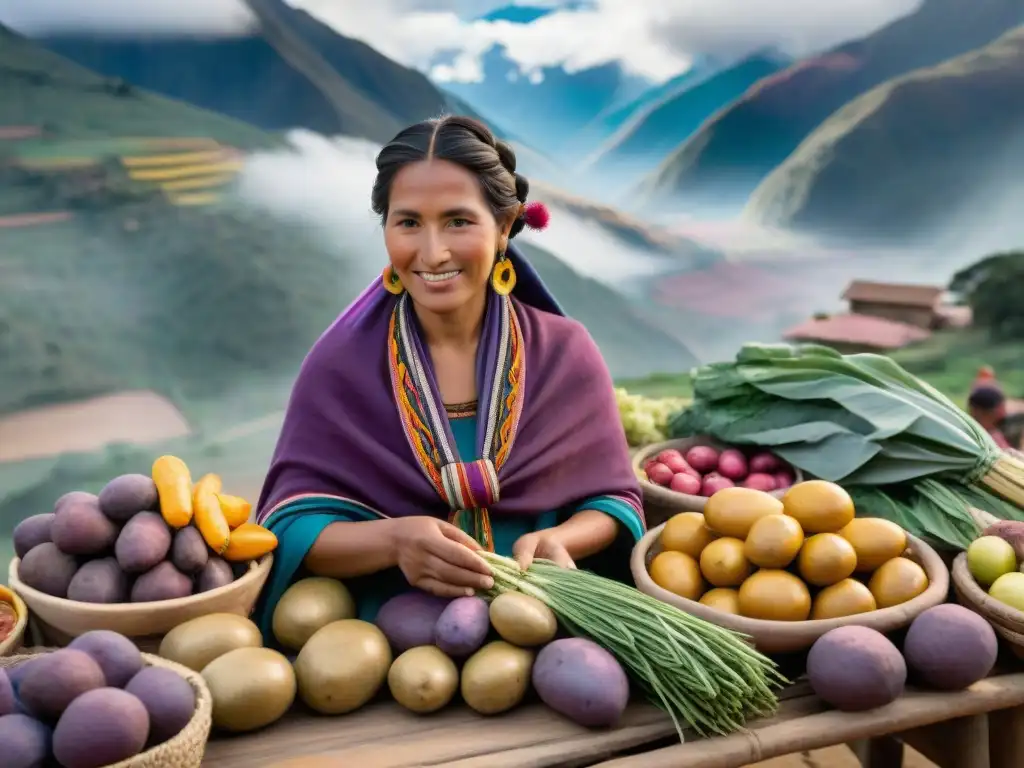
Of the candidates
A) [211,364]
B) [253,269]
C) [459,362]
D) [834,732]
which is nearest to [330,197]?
[253,269]

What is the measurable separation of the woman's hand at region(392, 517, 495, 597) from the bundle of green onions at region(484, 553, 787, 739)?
5 cm

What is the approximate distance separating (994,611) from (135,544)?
1.85 m

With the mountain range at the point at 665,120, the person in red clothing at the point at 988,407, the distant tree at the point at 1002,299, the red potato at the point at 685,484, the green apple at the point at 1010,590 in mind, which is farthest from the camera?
the mountain range at the point at 665,120

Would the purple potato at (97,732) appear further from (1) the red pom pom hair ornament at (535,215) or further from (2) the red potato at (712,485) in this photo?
(2) the red potato at (712,485)

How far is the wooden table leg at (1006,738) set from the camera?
218 centimetres

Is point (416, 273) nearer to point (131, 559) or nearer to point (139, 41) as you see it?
point (131, 559)

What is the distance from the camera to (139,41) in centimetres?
622

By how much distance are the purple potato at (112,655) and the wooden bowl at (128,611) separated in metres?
0.27

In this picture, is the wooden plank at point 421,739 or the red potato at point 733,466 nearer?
the wooden plank at point 421,739

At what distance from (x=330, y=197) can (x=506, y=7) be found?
6.78 feet

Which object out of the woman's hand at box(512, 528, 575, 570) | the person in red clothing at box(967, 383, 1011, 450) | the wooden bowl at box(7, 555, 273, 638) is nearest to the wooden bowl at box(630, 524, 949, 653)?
the woman's hand at box(512, 528, 575, 570)

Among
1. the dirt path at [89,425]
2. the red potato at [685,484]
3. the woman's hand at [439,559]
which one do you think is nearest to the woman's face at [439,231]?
the woman's hand at [439,559]

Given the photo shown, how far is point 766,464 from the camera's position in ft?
10.3

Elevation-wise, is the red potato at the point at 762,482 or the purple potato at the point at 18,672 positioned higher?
the red potato at the point at 762,482
